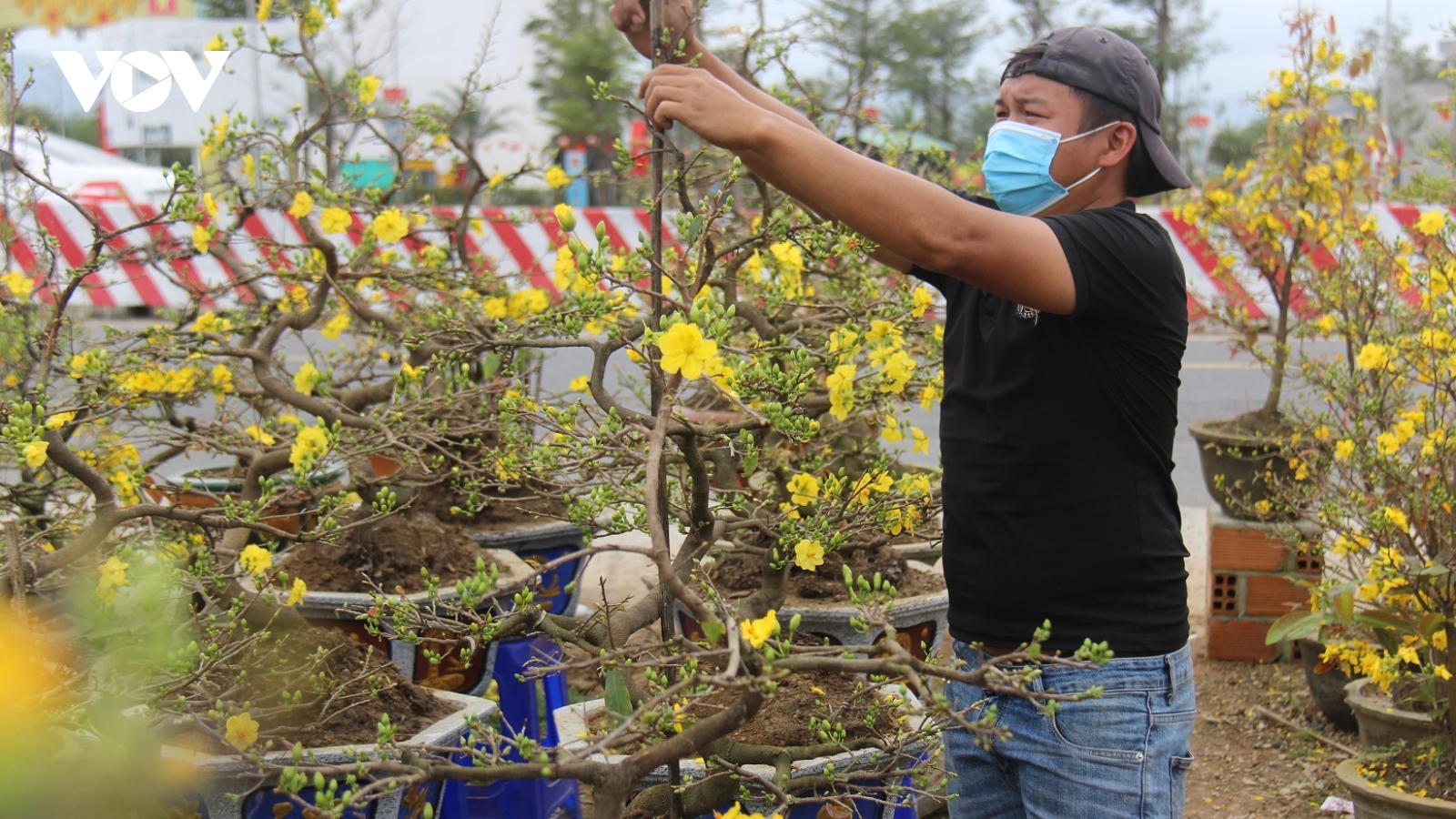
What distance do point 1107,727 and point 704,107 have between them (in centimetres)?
94

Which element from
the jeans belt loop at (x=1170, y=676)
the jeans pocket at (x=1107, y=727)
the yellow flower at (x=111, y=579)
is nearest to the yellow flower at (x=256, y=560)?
the yellow flower at (x=111, y=579)

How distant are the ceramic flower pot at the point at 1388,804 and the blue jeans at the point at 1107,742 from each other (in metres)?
1.22

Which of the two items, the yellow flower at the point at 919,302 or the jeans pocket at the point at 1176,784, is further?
the yellow flower at the point at 919,302

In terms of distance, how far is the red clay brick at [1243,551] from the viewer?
4.09 metres

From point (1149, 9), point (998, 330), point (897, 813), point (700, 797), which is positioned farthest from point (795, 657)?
point (1149, 9)

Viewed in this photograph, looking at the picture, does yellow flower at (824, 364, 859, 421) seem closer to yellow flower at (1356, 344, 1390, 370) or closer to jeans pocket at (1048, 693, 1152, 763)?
jeans pocket at (1048, 693, 1152, 763)

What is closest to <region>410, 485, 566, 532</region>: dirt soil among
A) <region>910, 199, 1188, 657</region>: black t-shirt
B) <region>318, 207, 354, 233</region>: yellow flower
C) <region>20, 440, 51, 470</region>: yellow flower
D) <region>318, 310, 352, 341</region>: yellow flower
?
<region>318, 310, 352, 341</region>: yellow flower

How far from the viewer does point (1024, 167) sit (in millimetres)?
1849

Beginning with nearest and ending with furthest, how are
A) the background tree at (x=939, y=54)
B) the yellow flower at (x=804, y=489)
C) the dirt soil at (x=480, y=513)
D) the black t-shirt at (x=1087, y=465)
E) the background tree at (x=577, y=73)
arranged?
the black t-shirt at (x=1087, y=465) → the yellow flower at (x=804, y=489) → the dirt soil at (x=480, y=513) → the background tree at (x=577, y=73) → the background tree at (x=939, y=54)

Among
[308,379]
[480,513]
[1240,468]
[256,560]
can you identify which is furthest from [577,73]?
[256,560]

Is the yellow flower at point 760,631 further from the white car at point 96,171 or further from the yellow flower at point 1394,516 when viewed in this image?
the white car at point 96,171

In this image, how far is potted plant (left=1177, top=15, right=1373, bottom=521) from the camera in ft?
14.2

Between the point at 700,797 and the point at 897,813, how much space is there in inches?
20.4

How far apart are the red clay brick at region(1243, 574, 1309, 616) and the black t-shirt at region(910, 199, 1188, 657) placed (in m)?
2.61
